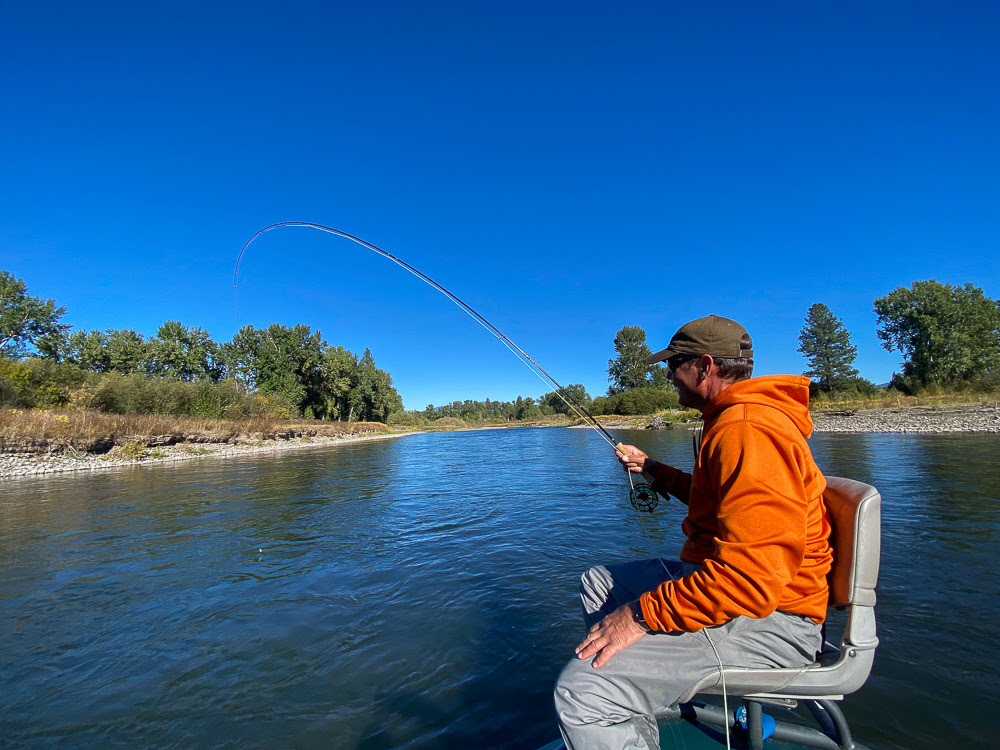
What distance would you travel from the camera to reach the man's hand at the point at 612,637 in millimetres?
1699

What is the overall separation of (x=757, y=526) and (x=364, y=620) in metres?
3.83

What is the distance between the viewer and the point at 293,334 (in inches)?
2325

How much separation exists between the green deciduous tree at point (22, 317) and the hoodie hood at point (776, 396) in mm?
63826

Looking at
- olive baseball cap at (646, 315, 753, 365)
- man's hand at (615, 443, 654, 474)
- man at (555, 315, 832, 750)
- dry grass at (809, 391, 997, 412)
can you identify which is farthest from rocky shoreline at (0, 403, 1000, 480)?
olive baseball cap at (646, 315, 753, 365)

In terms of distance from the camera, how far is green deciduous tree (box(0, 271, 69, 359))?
45.6m

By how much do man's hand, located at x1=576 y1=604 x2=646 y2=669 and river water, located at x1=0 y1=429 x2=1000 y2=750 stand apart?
4.24ft

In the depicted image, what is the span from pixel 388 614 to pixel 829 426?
32.5 metres

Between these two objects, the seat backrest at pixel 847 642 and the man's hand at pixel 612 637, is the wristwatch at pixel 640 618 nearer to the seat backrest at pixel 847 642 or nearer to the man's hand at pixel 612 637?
the man's hand at pixel 612 637

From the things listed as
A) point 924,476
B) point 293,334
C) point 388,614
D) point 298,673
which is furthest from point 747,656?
point 293,334

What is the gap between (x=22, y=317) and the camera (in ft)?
154

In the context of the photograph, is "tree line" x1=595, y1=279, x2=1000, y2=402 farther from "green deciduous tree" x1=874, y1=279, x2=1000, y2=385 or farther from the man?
the man

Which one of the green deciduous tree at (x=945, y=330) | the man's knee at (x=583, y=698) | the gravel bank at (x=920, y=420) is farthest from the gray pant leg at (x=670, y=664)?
the green deciduous tree at (x=945, y=330)

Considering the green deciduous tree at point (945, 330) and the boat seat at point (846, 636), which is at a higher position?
the green deciduous tree at point (945, 330)

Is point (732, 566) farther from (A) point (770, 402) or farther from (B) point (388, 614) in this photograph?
(B) point (388, 614)
